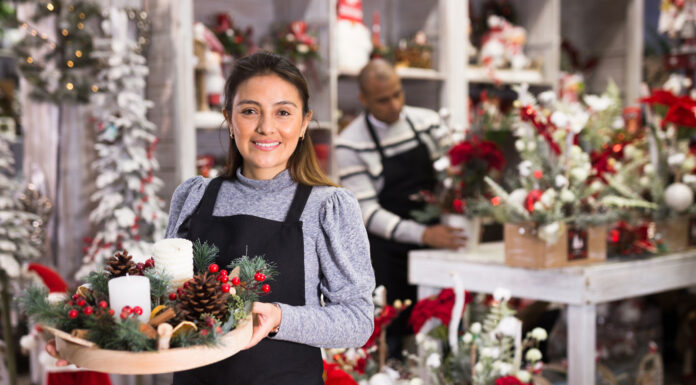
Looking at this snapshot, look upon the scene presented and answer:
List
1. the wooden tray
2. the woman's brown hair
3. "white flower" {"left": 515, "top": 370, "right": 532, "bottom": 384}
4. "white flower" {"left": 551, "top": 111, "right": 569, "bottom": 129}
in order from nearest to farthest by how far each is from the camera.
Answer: the wooden tray, the woman's brown hair, "white flower" {"left": 515, "top": 370, "right": 532, "bottom": 384}, "white flower" {"left": 551, "top": 111, "right": 569, "bottom": 129}

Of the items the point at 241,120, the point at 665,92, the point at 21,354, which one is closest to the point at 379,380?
the point at 241,120

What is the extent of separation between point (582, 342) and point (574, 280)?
20cm

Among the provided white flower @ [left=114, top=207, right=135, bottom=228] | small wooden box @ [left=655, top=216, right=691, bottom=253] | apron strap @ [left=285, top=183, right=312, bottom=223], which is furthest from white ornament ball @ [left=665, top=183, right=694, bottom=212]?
white flower @ [left=114, top=207, right=135, bottom=228]

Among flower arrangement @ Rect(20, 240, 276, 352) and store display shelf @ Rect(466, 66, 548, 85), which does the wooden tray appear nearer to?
flower arrangement @ Rect(20, 240, 276, 352)

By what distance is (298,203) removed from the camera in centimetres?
151

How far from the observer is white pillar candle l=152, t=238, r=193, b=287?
4.33 feet

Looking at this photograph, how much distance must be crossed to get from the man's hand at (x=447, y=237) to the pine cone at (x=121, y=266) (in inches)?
69.3

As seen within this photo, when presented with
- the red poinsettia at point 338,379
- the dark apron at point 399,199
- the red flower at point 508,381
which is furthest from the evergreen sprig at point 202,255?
the dark apron at point 399,199

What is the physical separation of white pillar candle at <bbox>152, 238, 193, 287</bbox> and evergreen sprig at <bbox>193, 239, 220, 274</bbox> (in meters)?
0.07

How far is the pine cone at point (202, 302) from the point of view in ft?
3.90

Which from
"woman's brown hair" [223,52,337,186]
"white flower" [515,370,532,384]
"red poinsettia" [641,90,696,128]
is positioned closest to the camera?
"woman's brown hair" [223,52,337,186]

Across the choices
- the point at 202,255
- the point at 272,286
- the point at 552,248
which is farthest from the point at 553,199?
the point at 202,255

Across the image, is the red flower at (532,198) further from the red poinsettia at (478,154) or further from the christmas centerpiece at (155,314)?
the christmas centerpiece at (155,314)

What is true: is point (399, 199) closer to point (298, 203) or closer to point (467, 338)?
point (467, 338)
